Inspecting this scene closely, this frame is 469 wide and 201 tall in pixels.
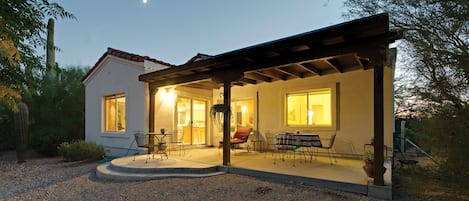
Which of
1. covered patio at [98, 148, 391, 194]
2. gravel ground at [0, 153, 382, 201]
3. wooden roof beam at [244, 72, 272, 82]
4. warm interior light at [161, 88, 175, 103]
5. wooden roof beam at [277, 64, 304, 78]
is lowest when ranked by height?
gravel ground at [0, 153, 382, 201]

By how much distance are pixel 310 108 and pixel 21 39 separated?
23.3 feet

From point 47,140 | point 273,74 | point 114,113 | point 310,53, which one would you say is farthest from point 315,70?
point 47,140

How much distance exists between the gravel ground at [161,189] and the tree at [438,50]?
1.84 metres

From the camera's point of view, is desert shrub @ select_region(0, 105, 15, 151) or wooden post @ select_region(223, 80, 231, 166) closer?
wooden post @ select_region(223, 80, 231, 166)

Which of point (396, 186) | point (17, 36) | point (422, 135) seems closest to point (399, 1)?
point (422, 135)

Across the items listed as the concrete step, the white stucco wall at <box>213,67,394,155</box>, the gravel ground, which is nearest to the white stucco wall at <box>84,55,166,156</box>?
the concrete step

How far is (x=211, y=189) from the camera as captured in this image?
4.73 metres

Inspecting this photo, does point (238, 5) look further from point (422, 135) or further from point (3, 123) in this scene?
point (3, 123)

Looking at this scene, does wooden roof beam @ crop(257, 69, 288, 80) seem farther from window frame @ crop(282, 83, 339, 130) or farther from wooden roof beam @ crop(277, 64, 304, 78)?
window frame @ crop(282, 83, 339, 130)

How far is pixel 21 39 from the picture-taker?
7.54ft

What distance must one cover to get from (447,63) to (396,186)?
2.39 meters

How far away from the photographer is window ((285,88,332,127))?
7727 millimetres

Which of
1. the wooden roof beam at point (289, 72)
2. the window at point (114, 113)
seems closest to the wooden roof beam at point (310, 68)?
the wooden roof beam at point (289, 72)

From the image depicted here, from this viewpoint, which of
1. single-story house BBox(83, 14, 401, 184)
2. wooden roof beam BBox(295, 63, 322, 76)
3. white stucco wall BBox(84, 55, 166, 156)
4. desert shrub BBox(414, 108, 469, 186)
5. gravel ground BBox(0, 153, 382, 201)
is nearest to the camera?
desert shrub BBox(414, 108, 469, 186)
